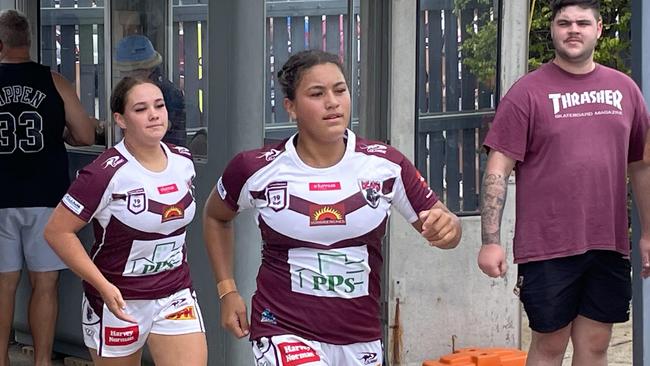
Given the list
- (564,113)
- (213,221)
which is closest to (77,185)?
(213,221)

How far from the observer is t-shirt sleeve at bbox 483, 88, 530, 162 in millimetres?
5551

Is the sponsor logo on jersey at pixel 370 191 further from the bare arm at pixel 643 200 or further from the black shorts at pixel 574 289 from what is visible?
the bare arm at pixel 643 200

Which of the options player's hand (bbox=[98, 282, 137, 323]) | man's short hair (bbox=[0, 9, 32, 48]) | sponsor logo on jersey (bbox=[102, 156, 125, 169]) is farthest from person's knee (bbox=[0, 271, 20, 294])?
player's hand (bbox=[98, 282, 137, 323])

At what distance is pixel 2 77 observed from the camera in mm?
7512

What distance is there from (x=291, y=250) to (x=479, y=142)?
3.41 meters

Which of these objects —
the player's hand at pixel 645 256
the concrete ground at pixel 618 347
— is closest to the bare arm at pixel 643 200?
the player's hand at pixel 645 256

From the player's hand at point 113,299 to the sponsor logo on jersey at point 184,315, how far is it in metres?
0.43

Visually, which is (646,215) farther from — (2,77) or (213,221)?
(2,77)

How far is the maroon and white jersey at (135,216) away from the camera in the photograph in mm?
5543

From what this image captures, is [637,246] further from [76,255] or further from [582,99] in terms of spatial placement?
[76,255]

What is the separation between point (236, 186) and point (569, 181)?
1.47m

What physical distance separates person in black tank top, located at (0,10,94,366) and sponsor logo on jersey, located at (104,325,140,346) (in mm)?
1859

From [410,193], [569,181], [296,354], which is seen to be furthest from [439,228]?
[569,181]

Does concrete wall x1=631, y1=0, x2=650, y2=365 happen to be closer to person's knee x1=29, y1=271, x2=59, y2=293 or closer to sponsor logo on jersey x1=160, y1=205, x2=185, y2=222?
sponsor logo on jersey x1=160, y1=205, x2=185, y2=222
